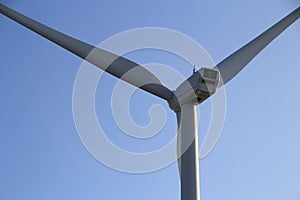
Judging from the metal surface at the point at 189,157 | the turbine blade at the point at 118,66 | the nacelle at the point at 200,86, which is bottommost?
the metal surface at the point at 189,157

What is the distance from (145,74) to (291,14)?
577 centimetres

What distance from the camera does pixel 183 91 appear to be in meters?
13.6

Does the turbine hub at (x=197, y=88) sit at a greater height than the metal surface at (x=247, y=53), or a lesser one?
lesser

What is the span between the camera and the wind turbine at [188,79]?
40.6 ft

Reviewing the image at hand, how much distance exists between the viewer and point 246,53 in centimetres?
1497

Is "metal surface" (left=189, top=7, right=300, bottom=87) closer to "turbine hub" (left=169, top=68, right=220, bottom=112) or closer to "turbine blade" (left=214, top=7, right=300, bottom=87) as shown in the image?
"turbine blade" (left=214, top=7, right=300, bottom=87)

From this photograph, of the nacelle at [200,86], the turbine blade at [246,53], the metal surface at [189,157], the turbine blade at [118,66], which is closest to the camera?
the metal surface at [189,157]

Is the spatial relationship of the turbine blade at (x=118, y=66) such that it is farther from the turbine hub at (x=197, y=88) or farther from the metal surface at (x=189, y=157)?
the metal surface at (x=189, y=157)

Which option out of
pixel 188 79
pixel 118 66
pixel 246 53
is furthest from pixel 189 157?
pixel 246 53

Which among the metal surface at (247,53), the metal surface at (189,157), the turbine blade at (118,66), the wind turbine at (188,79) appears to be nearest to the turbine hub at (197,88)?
the wind turbine at (188,79)

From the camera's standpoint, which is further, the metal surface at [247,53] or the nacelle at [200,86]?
the metal surface at [247,53]

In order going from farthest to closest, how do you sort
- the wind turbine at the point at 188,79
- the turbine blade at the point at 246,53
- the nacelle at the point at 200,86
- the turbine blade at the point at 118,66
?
1. the turbine blade at the point at 246,53
2. the turbine blade at the point at 118,66
3. the nacelle at the point at 200,86
4. the wind turbine at the point at 188,79

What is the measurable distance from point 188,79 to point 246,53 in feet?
7.92

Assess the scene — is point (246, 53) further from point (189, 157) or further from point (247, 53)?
point (189, 157)
